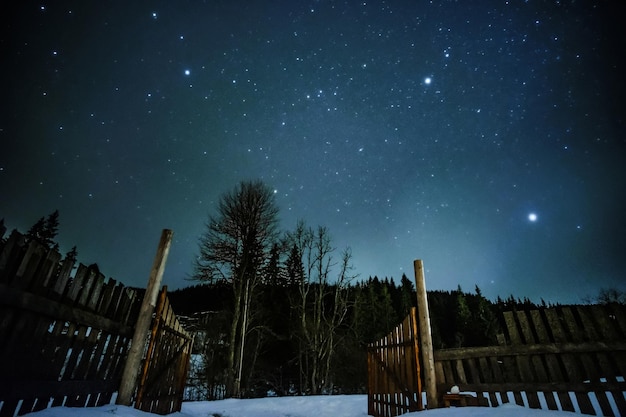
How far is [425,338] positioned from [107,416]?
516 cm

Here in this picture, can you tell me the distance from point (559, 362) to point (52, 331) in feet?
22.9

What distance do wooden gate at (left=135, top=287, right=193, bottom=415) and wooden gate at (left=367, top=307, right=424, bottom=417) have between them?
4747mm

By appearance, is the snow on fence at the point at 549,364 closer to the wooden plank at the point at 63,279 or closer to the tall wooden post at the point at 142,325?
the tall wooden post at the point at 142,325

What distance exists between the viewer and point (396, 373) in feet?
21.8

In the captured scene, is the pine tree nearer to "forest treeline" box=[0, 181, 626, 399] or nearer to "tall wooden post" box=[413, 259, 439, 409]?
"forest treeline" box=[0, 181, 626, 399]

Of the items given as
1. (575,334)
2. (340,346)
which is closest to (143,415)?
(575,334)

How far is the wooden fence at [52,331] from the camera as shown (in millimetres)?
2592

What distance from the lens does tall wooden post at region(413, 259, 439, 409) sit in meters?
5.47

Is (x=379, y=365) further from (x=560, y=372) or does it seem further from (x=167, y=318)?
(x=167, y=318)

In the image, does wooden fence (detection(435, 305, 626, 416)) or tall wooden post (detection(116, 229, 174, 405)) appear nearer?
wooden fence (detection(435, 305, 626, 416))

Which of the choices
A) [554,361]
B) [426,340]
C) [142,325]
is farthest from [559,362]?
[142,325]

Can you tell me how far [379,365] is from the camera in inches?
302

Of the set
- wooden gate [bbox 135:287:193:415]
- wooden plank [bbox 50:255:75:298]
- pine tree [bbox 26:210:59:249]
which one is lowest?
wooden gate [bbox 135:287:193:415]

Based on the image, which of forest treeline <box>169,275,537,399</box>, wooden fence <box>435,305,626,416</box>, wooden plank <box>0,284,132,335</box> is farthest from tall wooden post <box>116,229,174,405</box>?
forest treeline <box>169,275,537,399</box>
